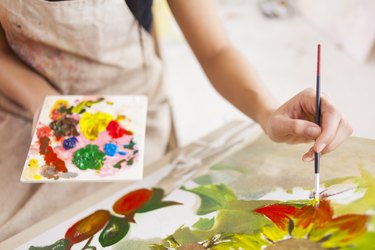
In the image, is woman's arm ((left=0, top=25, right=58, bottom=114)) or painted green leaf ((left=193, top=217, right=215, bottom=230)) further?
woman's arm ((left=0, top=25, right=58, bottom=114))

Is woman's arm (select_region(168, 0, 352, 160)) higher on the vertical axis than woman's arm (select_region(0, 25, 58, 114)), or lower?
higher

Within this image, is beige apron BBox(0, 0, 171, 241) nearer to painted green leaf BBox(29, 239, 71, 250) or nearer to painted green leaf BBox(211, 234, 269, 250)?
painted green leaf BBox(29, 239, 71, 250)

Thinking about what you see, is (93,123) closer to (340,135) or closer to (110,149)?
(110,149)

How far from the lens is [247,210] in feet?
2.02

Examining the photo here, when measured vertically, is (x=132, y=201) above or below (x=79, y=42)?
below

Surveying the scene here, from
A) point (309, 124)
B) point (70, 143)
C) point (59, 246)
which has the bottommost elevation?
point (59, 246)

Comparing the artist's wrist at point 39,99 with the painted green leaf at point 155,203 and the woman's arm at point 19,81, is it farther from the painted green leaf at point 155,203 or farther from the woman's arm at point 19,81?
the painted green leaf at point 155,203

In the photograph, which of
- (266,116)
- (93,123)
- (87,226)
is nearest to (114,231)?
(87,226)

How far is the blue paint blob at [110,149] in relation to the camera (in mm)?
631

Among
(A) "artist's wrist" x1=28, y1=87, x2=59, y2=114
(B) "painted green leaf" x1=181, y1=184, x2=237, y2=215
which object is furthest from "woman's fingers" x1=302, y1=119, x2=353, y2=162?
(A) "artist's wrist" x1=28, y1=87, x2=59, y2=114

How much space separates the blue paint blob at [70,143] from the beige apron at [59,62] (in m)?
0.06

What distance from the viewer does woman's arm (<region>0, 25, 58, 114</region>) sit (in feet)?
2.44

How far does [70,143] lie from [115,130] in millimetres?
60

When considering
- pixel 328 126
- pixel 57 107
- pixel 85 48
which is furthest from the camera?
pixel 85 48
